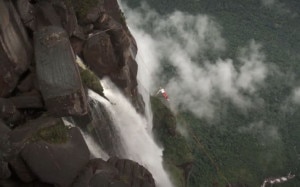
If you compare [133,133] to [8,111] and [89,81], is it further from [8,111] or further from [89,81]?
[8,111]

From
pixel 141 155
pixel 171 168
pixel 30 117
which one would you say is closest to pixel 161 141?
pixel 171 168

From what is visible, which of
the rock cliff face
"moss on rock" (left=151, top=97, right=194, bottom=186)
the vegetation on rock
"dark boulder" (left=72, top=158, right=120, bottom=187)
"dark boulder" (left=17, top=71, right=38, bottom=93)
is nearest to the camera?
the rock cliff face

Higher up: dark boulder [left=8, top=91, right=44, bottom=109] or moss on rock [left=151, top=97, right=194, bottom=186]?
dark boulder [left=8, top=91, right=44, bottom=109]

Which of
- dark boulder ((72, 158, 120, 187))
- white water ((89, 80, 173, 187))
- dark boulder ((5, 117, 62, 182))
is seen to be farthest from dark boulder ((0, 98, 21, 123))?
white water ((89, 80, 173, 187))

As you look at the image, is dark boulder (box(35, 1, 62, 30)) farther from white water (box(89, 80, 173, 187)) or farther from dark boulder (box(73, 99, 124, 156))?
dark boulder (box(73, 99, 124, 156))

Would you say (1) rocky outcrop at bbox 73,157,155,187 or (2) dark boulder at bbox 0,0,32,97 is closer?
(2) dark boulder at bbox 0,0,32,97

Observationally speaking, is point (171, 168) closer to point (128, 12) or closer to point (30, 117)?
point (30, 117)

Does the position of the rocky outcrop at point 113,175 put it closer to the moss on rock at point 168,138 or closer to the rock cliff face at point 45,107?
the rock cliff face at point 45,107
